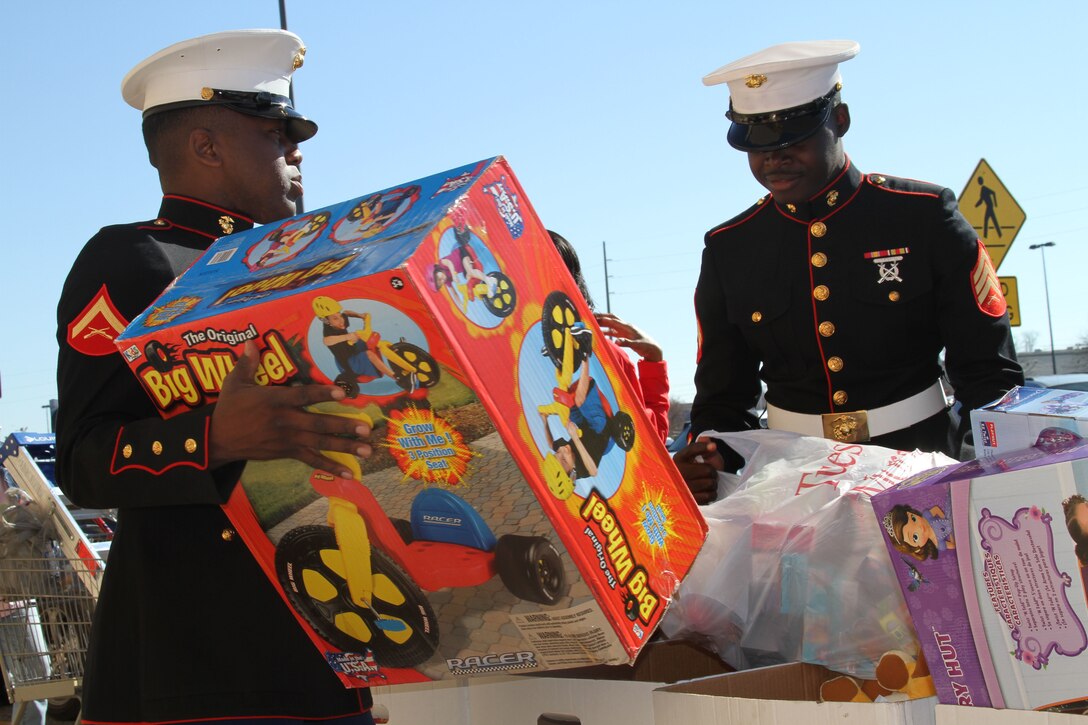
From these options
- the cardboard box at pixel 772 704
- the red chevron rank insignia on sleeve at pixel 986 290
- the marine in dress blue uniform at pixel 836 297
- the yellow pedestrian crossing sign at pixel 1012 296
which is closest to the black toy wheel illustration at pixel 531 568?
the cardboard box at pixel 772 704

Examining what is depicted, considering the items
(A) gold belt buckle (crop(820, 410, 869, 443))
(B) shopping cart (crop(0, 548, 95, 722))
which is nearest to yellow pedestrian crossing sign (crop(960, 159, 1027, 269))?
(A) gold belt buckle (crop(820, 410, 869, 443))

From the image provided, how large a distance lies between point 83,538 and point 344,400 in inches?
153

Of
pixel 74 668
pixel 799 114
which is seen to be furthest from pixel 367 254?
pixel 74 668

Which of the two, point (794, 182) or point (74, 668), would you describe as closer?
point (794, 182)

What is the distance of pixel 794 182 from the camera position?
2.99 metres

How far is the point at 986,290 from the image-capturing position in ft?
9.16

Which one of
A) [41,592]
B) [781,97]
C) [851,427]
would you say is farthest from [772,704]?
[41,592]

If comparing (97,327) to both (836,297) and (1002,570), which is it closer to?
(1002,570)

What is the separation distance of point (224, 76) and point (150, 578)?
0.91m

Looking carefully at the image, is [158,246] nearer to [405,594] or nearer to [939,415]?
[405,594]

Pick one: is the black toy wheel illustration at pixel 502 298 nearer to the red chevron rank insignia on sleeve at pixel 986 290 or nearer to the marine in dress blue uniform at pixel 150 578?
the marine in dress blue uniform at pixel 150 578

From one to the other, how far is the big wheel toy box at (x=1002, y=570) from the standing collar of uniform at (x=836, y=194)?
4.60 feet

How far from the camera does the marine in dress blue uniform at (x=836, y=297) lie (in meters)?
2.84

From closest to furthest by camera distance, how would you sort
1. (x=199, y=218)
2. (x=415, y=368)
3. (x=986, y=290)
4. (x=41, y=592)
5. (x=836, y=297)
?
(x=415, y=368), (x=199, y=218), (x=986, y=290), (x=836, y=297), (x=41, y=592)
